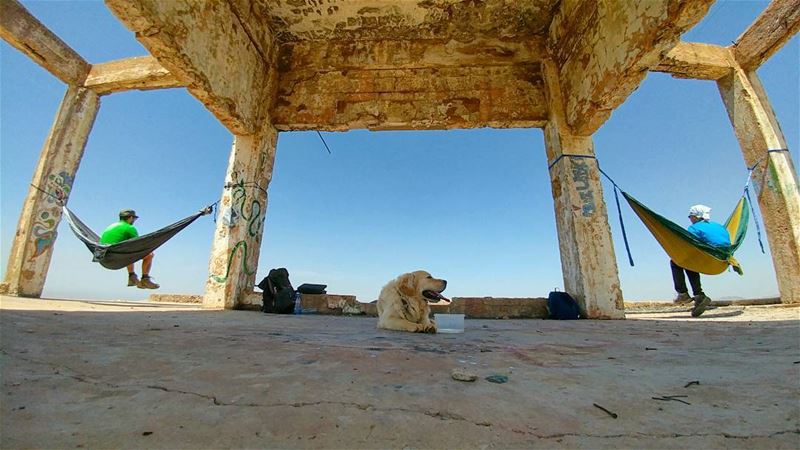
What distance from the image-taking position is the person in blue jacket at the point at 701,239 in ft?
15.1

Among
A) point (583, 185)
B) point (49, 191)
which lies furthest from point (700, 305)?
point (49, 191)

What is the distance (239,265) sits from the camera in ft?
16.3

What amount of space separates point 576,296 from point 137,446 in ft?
16.5

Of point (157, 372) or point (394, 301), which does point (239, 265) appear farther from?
point (157, 372)

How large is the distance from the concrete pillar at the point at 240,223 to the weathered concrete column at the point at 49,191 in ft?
12.5

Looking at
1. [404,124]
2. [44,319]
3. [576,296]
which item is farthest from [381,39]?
[44,319]

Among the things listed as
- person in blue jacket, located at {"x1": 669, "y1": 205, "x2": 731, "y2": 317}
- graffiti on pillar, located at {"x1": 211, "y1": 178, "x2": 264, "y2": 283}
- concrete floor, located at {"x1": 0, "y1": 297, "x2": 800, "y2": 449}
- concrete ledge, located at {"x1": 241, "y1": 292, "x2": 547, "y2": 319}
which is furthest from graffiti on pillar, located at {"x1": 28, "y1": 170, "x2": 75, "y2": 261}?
person in blue jacket, located at {"x1": 669, "y1": 205, "x2": 731, "y2": 317}

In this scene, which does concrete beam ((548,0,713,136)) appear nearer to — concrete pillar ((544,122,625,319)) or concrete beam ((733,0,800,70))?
concrete pillar ((544,122,625,319))

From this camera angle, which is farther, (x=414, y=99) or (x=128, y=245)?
(x=414, y=99)

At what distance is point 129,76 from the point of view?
21.4 feet

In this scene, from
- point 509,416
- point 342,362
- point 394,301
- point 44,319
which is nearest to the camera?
point 509,416

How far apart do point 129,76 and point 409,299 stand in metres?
7.41

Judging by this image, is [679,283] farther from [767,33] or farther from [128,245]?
[128,245]

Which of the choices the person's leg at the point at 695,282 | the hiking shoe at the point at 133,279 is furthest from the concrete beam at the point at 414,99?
the hiking shoe at the point at 133,279
